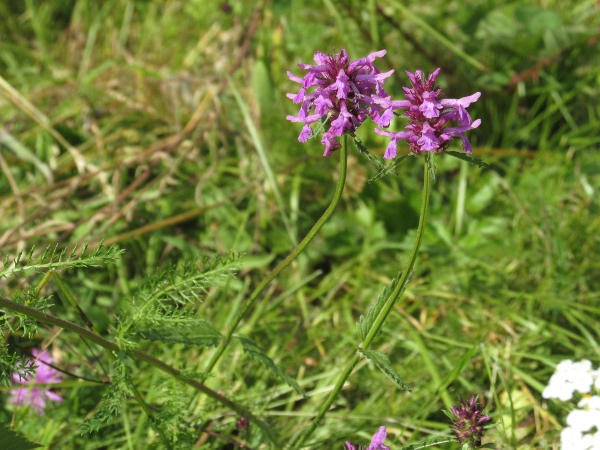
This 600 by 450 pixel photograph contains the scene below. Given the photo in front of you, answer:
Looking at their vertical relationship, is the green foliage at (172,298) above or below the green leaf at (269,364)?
above

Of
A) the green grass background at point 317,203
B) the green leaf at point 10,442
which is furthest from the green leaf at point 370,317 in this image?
the green leaf at point 10,442

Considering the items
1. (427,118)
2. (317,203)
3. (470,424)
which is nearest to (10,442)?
(470,424)

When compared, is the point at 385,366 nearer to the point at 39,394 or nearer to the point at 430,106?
the point at 430,106

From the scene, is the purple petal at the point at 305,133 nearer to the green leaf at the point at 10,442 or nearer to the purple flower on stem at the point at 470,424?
the purple flower on stem at the point at 470,424

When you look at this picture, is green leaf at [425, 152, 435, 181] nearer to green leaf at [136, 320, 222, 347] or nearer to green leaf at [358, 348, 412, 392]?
green leaf at [358, 348, 412, 392]

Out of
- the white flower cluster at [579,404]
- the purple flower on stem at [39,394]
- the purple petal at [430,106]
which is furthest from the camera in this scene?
the purple flower on stem at [39,394]
